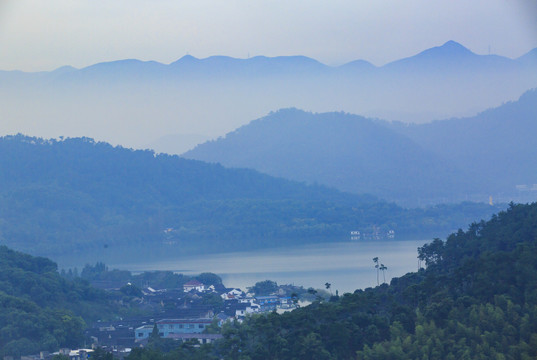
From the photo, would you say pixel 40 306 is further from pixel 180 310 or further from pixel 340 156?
pixel 340 156

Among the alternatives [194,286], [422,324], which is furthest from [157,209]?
[422,324]

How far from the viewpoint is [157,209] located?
46.3 m

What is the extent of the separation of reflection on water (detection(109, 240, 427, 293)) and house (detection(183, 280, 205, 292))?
48.2 inches

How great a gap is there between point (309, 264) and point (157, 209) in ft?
69.6

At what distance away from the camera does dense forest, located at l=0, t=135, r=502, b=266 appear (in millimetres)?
38219

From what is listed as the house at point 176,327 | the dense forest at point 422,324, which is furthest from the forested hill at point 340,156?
the dense forest at point 422,324

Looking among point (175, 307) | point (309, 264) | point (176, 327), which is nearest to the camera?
point (176, 327)

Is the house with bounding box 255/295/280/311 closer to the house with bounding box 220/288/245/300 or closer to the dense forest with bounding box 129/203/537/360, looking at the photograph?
the house with bounding box 220/288/245/300

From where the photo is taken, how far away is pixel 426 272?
13.6 m

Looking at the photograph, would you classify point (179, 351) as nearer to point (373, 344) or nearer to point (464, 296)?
point (373, 344)

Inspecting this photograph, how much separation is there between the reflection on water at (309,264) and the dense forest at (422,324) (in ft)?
25.9

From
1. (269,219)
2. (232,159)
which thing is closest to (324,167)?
(232,159)

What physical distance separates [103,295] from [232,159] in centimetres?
5152

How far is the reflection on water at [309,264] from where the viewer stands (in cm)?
2180
